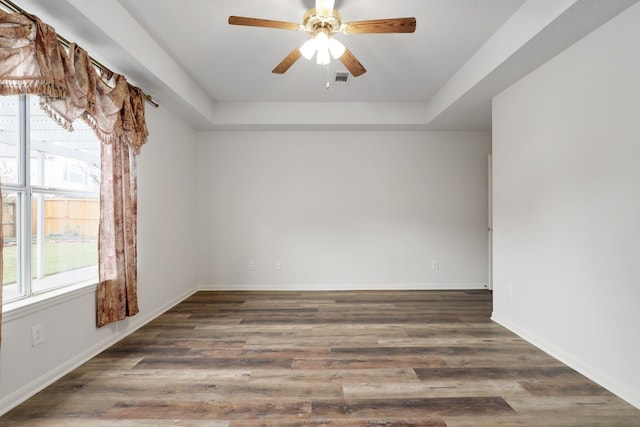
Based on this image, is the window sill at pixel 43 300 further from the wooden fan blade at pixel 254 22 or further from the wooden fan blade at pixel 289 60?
the wooden fan blade at pixel 289 60

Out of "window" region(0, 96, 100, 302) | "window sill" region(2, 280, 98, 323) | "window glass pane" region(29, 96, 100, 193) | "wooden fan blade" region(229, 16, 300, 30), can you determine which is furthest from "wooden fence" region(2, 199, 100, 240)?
"wooden fan blade" region(229, 16, 300, 30)

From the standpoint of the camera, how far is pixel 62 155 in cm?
246

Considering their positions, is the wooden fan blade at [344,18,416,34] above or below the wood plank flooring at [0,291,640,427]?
above

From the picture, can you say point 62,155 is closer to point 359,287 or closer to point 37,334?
point 37,334

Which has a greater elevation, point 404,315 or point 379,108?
point 379,108

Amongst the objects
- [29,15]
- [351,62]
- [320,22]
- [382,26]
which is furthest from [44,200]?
[382,26]

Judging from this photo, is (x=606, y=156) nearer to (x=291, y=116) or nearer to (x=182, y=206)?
(x=291, y=116)

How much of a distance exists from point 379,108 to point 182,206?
297cm

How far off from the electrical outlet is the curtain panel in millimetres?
512

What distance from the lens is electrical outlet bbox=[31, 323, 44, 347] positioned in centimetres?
203

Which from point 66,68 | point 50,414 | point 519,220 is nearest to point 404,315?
point 519,220

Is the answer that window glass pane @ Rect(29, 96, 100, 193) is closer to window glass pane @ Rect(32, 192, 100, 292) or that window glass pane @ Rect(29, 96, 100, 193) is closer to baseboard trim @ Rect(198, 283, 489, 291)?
window glass pane @ Rect(32, 192, 100, 292)

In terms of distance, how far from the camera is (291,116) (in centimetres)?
435

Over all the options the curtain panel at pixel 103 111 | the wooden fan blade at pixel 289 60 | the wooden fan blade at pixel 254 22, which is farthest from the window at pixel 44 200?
the wooden fan blade at pixel 289 60
